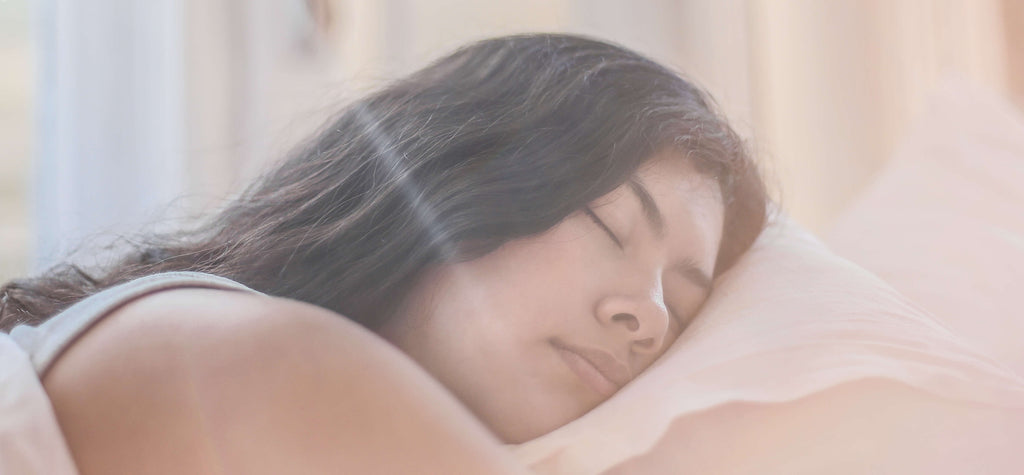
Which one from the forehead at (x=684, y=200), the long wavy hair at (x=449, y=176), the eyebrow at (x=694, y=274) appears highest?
the long wavy hair at (x=449, y=176)

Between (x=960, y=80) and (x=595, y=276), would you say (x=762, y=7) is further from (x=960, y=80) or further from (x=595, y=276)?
(x=595, y=276)

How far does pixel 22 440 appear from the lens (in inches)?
18.7

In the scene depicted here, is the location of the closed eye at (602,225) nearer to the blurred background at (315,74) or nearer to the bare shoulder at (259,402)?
the bare shoulder at (259,402)

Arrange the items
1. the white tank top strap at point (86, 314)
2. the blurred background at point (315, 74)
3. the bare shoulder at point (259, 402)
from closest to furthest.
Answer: the bare shoulder at point (259, 402), the white tank top strap at point (86, 314), the blurred background at point (315, 74)

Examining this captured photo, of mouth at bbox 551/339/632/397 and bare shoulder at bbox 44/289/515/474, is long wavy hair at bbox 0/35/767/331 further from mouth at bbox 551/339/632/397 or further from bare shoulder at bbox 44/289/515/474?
bare shoulder at bbox 44/289/515/474

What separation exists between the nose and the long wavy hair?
8 centimetres

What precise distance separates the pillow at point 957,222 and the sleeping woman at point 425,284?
0.48ft

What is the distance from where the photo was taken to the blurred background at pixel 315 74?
1.20m

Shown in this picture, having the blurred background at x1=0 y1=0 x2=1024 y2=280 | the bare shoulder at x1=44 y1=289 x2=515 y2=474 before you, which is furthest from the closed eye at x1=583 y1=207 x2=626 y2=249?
the blurred background at x1=0 y1=0 x2=1024 y2=280

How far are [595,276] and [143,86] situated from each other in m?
0.83

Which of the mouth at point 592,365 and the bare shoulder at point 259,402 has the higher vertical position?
the bare shoulder at point 259,402

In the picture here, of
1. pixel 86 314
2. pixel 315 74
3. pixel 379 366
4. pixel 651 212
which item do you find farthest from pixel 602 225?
pixel 315 74

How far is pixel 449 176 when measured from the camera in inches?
28.7

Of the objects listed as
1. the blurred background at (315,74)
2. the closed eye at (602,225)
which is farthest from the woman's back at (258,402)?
the blurred background at (315,74)
